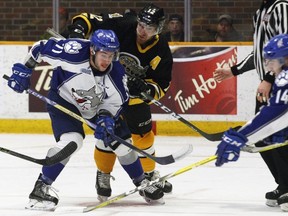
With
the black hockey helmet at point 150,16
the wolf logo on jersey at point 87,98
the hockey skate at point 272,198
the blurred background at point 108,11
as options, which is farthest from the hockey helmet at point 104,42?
the blurred background at point 108,11

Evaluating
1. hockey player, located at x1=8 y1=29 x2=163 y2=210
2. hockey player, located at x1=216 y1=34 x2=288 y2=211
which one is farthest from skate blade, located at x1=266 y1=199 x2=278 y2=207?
hockey player, located at x1=8 y1=29 x2=163 y2=210

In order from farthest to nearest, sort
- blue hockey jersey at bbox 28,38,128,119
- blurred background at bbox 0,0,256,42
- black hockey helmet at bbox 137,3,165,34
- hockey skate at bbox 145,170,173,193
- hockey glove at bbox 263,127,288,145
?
blurred background at bbox 0,0,256,42 < hockey skate at bbox 145,170,173,193 < black hockey helmet at bbox 137,3,165,34 < blue hockey jersey at bbox 28,38,128,119 < hockey glove at bbox 263,127,288,145

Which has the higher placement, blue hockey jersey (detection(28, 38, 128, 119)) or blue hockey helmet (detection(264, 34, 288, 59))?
blue hockey helmet (detection(264, 34, 288, 59))

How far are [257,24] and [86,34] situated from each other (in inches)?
38.9

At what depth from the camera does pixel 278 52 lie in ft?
15.0

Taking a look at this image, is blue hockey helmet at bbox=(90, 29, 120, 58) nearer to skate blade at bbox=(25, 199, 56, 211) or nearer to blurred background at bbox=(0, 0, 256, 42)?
skate blade at bbox=(25, 199, 56, 211)

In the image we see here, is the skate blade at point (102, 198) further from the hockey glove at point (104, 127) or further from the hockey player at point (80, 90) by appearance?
the hockey glove at point (104, 127)

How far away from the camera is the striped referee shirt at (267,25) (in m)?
4.96

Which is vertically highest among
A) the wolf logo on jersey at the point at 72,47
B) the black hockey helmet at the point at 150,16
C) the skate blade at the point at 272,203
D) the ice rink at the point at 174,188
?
the black hockey helmet at the point at 150,16

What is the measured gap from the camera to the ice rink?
491cm

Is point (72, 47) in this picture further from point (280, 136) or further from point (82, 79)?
point (280, 136)

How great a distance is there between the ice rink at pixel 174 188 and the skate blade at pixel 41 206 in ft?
0.12

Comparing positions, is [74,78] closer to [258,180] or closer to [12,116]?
[258,180]

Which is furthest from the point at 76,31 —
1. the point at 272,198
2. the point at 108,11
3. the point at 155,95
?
the point at 108,11
